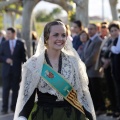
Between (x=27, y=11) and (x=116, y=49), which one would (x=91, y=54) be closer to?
(x=116, y=49)

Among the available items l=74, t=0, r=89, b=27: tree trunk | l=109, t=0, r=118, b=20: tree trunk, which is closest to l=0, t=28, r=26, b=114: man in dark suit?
l=74, t=0, r=89, b=27: tree trunk

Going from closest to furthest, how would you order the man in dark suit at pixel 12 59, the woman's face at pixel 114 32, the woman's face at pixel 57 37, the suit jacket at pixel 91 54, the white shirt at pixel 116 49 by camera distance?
the woman's face at pixel 57 37 → the white shirt at pixel 116 49 → the woman's face at pixel 114 32 → the suit jacket at pixel 91 54 → the man in dark suit at pixel 12 59

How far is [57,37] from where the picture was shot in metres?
4.70

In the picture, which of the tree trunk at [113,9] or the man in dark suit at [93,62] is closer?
the man in dark suit at [93,62]

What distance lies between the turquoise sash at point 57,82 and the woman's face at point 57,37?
219 millimetres

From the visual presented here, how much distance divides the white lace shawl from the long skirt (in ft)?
0.38

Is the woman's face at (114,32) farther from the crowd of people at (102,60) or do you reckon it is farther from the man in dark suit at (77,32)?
the man in dark suit at (77,32)

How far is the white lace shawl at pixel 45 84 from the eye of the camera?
15.4 feet

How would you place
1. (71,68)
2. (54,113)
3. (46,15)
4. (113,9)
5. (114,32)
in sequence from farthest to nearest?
(46,15) → (113,9) → (114,32) → (71,68) → (54,113)

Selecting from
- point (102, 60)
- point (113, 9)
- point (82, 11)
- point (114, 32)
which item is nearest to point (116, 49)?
point (114, 32)

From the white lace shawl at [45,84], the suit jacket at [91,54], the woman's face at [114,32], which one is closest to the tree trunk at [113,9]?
the suit jacket at [91,54]

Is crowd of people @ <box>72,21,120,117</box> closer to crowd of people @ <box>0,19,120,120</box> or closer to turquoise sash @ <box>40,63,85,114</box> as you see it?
crowd of people @ <box>0,19,120,120</box>

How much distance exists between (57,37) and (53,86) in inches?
18.7

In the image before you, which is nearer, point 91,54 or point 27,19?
point 91,54
